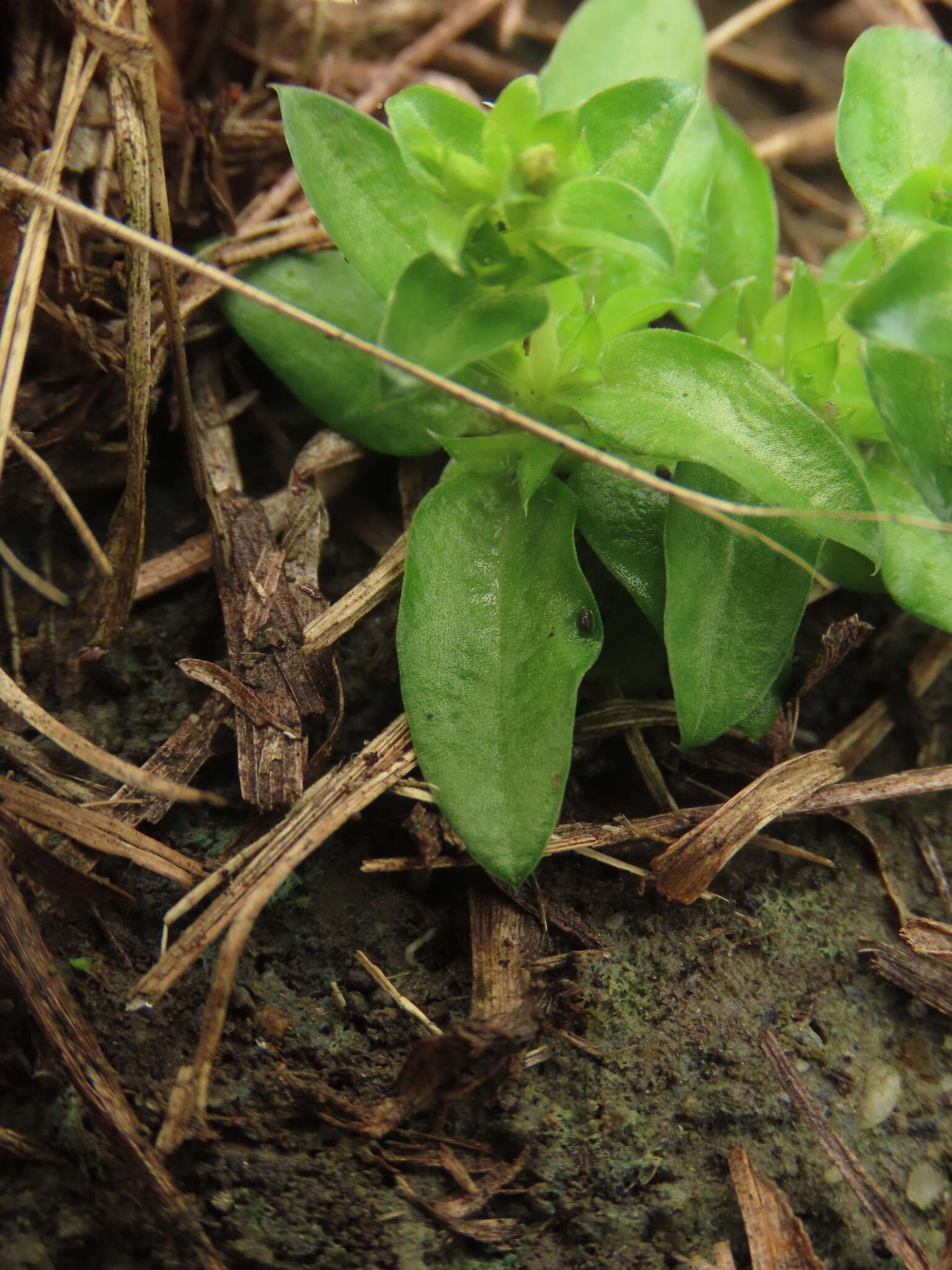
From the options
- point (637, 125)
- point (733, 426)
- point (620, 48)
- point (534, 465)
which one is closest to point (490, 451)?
point (534, 465)

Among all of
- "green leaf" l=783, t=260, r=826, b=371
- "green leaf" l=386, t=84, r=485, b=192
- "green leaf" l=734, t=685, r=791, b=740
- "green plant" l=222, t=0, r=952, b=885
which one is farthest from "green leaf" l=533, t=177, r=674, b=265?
"green leaf" l=734, t=685, r=791, b=740

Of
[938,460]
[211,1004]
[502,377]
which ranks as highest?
[502,377]

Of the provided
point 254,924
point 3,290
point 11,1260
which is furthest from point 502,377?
point 11,1260

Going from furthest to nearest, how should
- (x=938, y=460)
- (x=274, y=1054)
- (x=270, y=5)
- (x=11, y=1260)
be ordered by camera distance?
(x=270, y=5), (x=938, y=460), (x=274, y=1054), (x=11, y=1260)

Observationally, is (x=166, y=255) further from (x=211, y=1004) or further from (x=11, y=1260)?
(x=11, y=1260)

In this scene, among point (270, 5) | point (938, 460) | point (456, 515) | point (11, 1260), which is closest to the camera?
point (11, 1260)

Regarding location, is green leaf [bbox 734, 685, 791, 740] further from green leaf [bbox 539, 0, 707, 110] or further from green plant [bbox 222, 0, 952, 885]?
green leaf [bbox 539, 0, 707, 110]

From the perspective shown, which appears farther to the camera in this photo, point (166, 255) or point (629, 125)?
point (629, 125)
